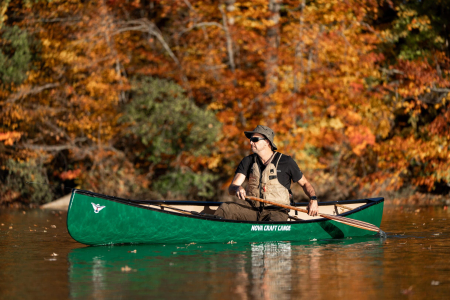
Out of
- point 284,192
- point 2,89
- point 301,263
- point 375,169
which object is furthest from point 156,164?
point 301,263

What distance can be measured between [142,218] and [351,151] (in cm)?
1156

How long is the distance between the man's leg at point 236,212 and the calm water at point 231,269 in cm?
49

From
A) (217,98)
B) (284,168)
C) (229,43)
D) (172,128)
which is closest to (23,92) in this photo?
(172,128)

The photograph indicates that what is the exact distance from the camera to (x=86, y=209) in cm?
841

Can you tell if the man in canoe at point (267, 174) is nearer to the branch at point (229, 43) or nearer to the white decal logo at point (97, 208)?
the white decal logo at point (97, 208)

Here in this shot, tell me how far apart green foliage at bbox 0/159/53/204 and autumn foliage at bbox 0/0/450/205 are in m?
0.04

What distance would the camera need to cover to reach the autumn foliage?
711 inches

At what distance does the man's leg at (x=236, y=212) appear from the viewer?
922 cm

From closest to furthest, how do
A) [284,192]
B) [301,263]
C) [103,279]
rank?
1. [103,279]
2. [301,263]
3. [284,192]

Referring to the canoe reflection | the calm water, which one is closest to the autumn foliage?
the calm water

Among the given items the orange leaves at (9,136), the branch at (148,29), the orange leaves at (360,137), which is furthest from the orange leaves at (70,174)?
the orange leaves at (360,137)

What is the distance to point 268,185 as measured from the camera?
8.99m

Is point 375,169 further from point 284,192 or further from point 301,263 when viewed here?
point 301,263

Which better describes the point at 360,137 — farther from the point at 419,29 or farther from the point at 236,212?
the point at 236,212
